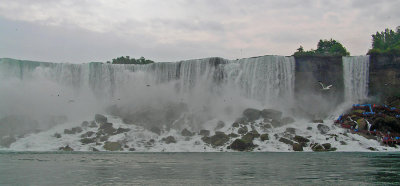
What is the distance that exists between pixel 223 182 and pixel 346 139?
73.8ft

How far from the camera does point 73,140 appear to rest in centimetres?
3700

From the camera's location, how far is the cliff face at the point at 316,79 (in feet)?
147

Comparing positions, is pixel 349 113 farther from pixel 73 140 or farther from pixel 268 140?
pixel 73 140

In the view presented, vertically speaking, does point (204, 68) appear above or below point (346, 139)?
above

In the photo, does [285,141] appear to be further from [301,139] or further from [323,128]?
[323,128]

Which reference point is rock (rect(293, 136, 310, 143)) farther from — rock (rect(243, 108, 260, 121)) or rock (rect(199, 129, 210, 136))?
rock (rect(199, 129, 210, 136))

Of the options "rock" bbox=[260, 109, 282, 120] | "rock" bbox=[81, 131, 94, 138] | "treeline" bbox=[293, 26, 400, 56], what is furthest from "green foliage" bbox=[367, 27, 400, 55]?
"rock" bbox=[81, 131, 94, 138]

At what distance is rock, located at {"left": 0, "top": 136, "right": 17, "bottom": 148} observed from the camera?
3603 cm

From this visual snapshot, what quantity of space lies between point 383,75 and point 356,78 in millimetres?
2616

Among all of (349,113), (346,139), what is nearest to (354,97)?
(349,113)

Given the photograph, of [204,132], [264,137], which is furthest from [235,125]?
[264,137]

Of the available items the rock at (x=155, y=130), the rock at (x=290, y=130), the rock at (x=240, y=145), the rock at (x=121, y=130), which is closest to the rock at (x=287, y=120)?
the rock at (x=290, y=130)

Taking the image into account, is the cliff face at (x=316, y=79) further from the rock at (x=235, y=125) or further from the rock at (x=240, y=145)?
the rock at (x=240, y=145)

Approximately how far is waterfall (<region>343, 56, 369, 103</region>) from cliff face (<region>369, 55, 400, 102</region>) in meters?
0.58
